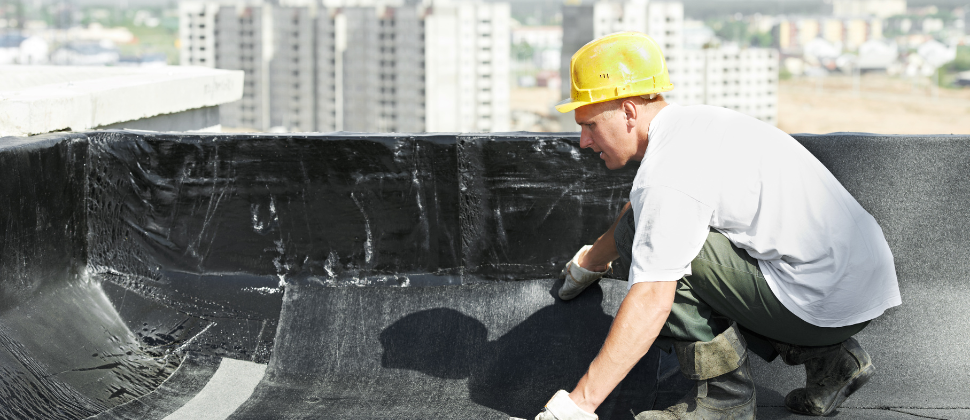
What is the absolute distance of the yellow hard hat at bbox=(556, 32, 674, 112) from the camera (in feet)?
6.29

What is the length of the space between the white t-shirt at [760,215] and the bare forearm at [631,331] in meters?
0.04

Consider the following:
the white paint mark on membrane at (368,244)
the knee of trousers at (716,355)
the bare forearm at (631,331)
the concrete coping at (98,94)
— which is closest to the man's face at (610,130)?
the bare forearm at (631,331)

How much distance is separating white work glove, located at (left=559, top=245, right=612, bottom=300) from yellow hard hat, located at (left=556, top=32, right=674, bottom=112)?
731 millimetres

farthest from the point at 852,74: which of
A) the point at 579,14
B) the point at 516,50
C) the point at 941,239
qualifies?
the point at 941,239

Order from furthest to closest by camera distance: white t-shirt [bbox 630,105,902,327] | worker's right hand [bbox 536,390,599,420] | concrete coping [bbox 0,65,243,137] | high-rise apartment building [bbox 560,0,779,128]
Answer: high-rise apartment building [bbox 560,0,779,128] → concrete coping [bbox 0,65,243,137] → worker's right hand [bbox 536,390,599,420] → white t-shirt [bbox 630,105,902,327]

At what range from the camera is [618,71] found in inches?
75.4

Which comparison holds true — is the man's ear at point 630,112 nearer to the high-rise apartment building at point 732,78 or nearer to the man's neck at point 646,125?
the man's neck at point 646,125

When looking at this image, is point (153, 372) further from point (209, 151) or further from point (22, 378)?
point (209, 151)

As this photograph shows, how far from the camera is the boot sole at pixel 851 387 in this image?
2049mm

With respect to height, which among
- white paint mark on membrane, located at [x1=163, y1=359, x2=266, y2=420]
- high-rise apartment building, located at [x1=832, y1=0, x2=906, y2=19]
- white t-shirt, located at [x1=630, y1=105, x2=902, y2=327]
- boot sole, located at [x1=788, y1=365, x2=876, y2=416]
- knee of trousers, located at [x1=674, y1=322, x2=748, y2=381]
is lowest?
white paint mark on membrane, located at [x1=163, y1=359, x2=266, y2=420]

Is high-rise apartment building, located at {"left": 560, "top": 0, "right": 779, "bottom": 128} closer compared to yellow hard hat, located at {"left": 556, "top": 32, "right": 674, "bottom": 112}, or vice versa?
yellow hard hat, located at {"left": 556, "top": 32, "right": 674, "bottom": 112}

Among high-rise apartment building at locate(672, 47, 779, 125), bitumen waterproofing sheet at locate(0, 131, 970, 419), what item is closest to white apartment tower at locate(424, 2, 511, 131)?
high-rise apartment building at locate(672, 47, 779, 125)

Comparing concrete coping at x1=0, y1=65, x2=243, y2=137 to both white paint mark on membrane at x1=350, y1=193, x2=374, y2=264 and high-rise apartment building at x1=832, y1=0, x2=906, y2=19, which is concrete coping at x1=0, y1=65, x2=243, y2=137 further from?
high-rise apartment building at x1=832, y1=0, x2=906, y2=19

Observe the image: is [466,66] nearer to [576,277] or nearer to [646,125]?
[576,277]
